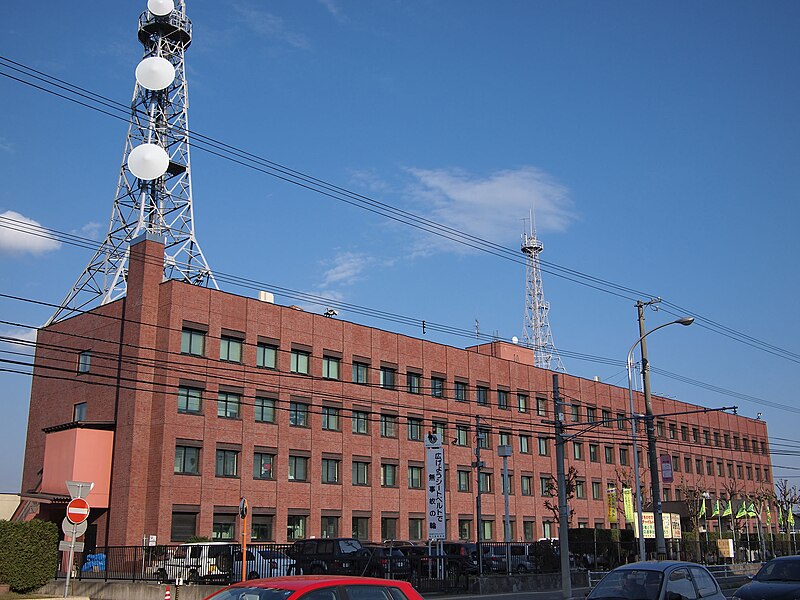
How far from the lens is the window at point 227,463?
44406 millimetres

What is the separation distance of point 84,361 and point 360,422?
16552 millimetres

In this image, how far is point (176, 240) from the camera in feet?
178

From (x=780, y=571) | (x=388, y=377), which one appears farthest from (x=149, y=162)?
(x=780, y=571)

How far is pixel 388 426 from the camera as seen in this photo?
54.2 metres

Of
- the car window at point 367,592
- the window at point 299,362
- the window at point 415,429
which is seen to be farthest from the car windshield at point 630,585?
the window at point 415,429

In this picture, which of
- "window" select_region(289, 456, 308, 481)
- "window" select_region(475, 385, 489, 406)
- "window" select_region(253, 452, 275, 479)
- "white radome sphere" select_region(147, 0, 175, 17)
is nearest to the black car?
"window" select_region(253, 452, 275, 479)

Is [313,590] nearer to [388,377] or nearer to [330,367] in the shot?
[330,367]

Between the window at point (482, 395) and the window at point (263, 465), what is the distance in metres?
19.3

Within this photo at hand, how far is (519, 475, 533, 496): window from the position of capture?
6325 centimetres

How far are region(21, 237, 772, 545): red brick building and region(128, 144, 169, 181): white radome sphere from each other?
10317 mm

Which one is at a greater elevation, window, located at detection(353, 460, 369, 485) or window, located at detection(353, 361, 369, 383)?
window, located at detection(353, 361, 369, 383)

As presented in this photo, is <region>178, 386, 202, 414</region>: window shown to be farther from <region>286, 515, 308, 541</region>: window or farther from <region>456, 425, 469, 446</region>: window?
<region>456, 425, 469, 446</region>: window

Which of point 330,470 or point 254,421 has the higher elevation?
point 254,421

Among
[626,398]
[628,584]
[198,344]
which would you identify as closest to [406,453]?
[198,344]
